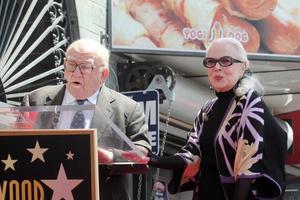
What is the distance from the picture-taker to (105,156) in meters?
2.53

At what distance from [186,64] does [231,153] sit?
520 centimetres

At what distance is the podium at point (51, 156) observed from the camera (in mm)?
2361

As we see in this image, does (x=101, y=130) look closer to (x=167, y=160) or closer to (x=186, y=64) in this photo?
(x=167, y=160)

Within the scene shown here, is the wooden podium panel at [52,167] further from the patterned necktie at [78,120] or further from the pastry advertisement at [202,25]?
the pastry advertisement at [202,25]

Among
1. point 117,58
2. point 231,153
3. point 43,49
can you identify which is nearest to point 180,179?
point 231,153

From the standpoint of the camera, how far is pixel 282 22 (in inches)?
328

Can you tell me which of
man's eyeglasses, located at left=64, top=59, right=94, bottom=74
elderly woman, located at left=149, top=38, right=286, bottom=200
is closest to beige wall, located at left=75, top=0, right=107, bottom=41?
elderly woman, located at left=149, top=38, right=286, bottom=200

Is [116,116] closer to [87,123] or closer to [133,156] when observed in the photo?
[133,156]

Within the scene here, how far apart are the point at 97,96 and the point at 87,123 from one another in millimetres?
757

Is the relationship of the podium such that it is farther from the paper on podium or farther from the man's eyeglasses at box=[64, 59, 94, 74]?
the man's eyeglasses at box=[64, 59, 94, 74]

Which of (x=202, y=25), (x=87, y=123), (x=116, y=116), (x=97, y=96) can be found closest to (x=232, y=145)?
(x=116, y=116)

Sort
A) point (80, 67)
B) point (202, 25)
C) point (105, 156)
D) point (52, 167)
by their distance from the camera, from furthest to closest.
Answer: point (202, 25), point (80, 67), point (105, 156), point (52, 167)

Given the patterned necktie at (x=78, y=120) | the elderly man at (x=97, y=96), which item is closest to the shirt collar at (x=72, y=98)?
the elderly man at (x=97, y=96)

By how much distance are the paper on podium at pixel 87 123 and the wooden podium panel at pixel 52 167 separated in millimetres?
57
